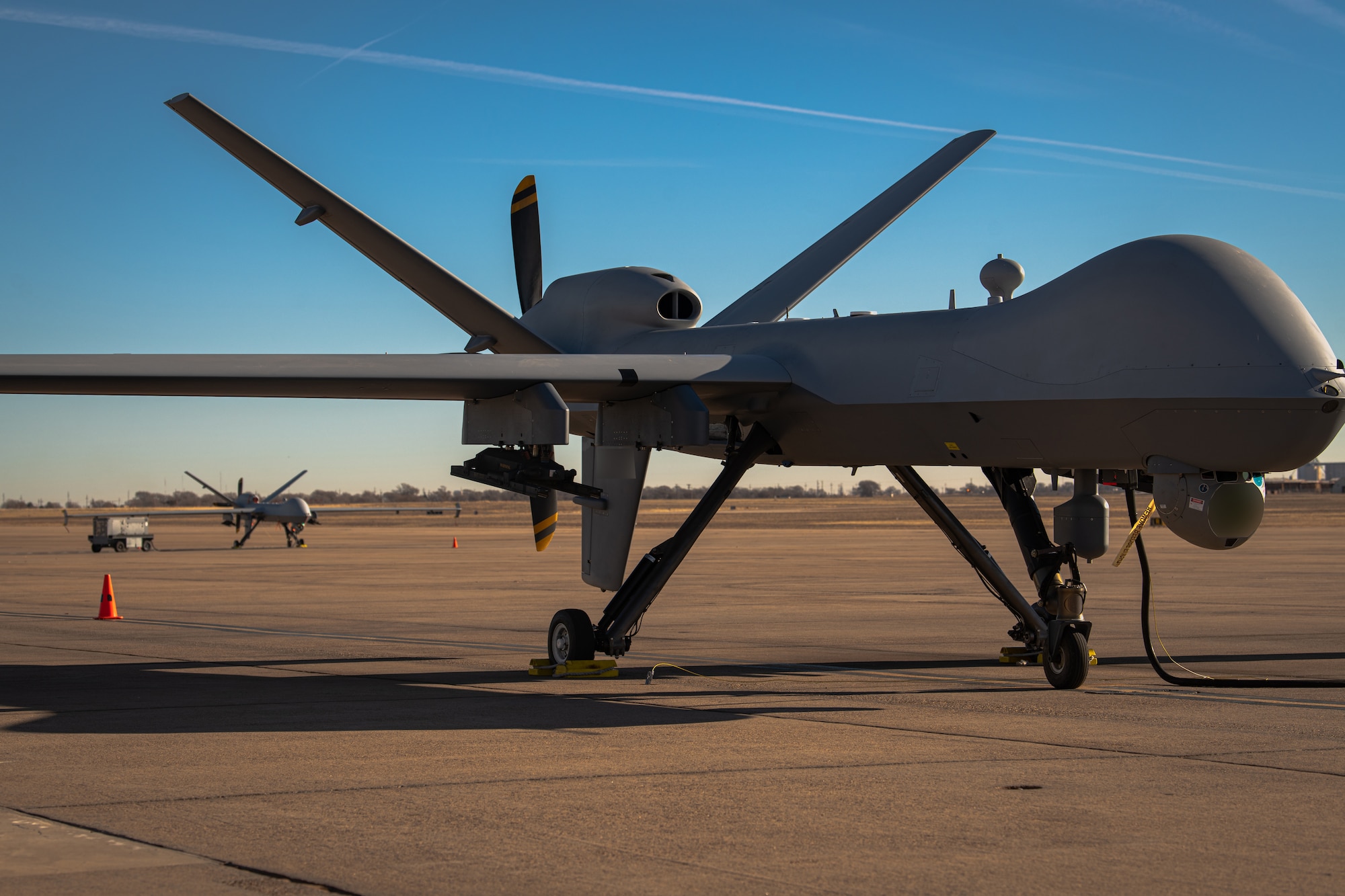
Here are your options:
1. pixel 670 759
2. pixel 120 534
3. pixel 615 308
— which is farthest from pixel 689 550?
pixel 120 534

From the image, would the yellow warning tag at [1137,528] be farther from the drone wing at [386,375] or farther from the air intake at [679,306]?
the air intake at [679,306]

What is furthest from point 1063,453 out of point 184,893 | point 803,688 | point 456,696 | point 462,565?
point 462,565

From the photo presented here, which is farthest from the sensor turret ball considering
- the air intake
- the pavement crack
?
the pavement crack

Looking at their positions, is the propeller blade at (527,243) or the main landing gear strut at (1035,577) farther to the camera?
the propeller blade at (527,243)

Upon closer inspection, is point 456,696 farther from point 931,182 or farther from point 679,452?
point 931,182

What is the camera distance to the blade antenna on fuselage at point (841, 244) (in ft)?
56.9

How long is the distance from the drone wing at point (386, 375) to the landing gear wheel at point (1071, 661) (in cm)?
372

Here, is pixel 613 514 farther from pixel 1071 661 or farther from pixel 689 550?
pixel 1071 661

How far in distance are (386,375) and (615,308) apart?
15.1 ft

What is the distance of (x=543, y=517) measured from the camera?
1577 cm

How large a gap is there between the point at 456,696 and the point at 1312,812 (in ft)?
25.6

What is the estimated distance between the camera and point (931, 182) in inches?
703

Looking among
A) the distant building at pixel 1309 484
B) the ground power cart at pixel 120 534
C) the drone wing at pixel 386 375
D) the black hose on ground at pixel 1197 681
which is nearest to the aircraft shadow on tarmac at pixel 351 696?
Result: the black hose on ground at pixel 1197 681

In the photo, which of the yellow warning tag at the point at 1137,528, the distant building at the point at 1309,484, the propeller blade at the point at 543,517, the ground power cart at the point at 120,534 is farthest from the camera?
the distant building at the point at 1309,484
